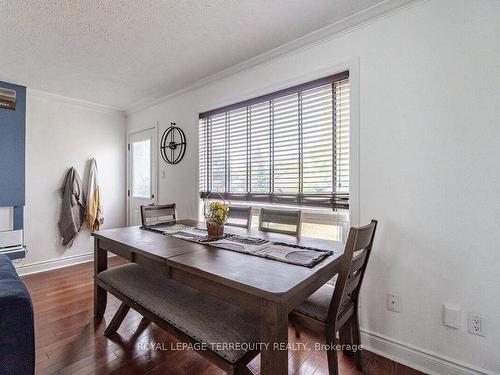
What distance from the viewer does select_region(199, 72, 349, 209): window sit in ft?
6.57

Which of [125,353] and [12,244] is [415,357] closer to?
[125,353]

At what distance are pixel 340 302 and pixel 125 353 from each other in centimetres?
147

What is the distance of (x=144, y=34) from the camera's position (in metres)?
2.01

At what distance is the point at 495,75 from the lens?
1374 mm

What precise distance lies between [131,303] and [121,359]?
1.34 feet

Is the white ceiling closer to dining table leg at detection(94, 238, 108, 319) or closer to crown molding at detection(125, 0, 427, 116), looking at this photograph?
crown molding at detection(125, 0, 427, 116)

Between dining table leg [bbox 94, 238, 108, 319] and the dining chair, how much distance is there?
159 cm

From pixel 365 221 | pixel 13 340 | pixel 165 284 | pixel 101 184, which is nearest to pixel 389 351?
pixel 365 221

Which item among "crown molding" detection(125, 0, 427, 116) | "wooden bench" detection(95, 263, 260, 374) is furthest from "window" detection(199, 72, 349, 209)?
"wooden bench" detection(95, 263, 260, 374)

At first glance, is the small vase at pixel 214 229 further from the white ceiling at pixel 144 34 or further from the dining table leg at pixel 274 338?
the white ceiling at pixel 144 34

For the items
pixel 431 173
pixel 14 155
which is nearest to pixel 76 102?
pixel 14 155

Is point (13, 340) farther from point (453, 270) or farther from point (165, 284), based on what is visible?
point (453, 270)

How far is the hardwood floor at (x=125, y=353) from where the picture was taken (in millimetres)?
1549

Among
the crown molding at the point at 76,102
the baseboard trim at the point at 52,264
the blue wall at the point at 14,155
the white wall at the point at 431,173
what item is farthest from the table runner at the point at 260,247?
the crown molding at the point at 76,102
